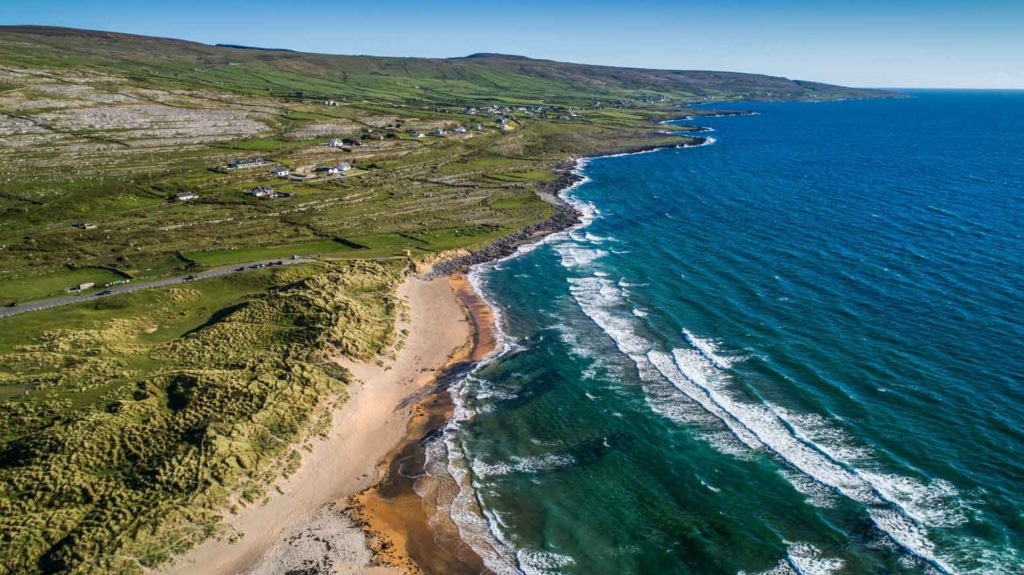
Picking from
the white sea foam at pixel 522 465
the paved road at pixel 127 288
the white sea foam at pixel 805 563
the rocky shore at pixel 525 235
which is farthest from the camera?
the rocky shore at pixel 525 235

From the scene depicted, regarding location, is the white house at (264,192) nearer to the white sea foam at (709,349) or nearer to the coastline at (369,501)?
the coastline at (369,501)

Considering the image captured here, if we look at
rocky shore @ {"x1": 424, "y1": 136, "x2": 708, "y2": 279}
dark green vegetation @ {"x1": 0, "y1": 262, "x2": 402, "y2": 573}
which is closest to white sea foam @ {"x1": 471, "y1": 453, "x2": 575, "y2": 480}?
dark green vegetation @ {"x1": 0, "y1": 262, "x2": 402, "y2": 573}

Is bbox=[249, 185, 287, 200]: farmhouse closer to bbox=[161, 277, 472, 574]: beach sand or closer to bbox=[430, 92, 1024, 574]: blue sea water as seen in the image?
bbox=[430, 92, 1024, 574]: blue sea water

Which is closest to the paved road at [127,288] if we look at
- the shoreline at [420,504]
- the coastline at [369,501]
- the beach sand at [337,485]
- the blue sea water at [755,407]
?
the beach sand at [337,485]

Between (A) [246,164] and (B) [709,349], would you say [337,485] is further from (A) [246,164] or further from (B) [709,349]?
(A) [246,164]

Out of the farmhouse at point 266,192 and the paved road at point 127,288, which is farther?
the farmhouse at point 266,192

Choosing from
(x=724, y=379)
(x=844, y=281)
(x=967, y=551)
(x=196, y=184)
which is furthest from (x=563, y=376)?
(x=196, y=184)

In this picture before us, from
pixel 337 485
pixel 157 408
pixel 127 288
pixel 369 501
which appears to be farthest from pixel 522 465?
pixel 127 288
